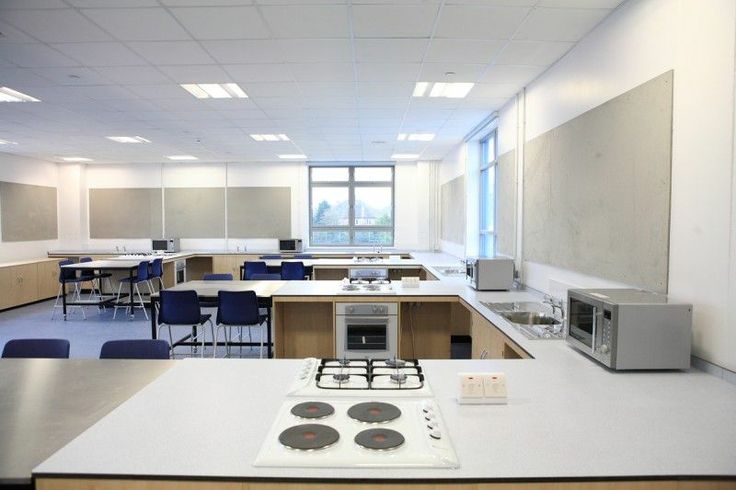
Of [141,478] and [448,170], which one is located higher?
[448,170]

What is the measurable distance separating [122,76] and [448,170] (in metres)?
6.34

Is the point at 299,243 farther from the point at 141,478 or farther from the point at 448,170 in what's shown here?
the point at 141,478

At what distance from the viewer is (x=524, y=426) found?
56.9 inches

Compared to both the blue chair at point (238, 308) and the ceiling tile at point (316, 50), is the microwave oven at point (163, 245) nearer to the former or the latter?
the blue chair at point (238, 308)

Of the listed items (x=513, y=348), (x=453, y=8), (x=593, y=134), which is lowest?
(x=513, y=348)

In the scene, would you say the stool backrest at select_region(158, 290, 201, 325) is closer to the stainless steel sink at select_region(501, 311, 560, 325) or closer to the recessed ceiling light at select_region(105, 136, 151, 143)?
the stainless steel sink at select_region(501, 311, 560, 325)

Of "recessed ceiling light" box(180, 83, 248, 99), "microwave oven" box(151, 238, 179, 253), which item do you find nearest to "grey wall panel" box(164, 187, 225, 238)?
"microwave oven" box(151, 238, 179, 253)

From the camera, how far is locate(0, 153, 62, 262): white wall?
8594mm

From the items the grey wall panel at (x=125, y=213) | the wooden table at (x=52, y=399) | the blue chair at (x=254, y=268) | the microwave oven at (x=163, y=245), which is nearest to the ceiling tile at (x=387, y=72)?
the wooden table at (x=52, y=399)

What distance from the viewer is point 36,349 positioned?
2.61m

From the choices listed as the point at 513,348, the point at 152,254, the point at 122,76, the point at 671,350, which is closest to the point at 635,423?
the point at 671,350

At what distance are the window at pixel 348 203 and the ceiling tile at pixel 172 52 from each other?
262 inches

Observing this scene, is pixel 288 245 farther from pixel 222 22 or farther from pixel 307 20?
pixel 307 20

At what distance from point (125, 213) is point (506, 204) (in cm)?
915
